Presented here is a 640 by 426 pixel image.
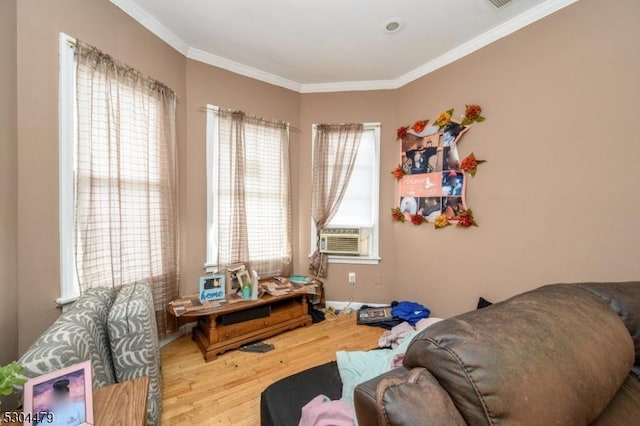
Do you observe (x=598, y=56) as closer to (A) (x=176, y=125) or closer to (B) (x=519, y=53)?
(B) (x=519, y=53)

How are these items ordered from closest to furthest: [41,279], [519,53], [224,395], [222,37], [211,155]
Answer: [41,279], [224,395], [519,53], [222,37], [211,155]

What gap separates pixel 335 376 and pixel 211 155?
7.20 feet

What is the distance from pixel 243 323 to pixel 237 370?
39cm

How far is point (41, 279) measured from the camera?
144 cm

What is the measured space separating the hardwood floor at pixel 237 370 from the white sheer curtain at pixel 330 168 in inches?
32.1

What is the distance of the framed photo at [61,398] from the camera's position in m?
0.76

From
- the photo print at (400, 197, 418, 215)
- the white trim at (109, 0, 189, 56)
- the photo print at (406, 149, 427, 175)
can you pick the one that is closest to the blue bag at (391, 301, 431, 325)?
the photo print at (400, 197, 418, 215)

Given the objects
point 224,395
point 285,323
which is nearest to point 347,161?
point 285,323

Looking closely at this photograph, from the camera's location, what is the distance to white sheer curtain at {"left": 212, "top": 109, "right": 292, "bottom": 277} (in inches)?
99.9

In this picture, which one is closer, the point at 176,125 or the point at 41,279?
the point at 41,279

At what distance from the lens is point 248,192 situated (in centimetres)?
269

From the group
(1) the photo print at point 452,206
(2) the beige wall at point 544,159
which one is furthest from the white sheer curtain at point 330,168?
(1) the photo print at point 452,206

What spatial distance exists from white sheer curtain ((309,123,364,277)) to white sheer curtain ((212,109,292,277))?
1.14 ft

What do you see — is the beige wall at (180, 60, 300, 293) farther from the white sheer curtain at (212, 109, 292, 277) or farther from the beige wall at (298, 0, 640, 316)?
the beige wall at (298, 0, 640, 316)
